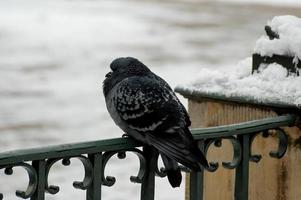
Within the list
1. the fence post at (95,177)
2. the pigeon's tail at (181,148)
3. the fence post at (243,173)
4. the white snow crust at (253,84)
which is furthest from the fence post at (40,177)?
the white snow crust at (253,84)

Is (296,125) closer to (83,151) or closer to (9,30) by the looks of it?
(83,151)

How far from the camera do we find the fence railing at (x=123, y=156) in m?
2.66

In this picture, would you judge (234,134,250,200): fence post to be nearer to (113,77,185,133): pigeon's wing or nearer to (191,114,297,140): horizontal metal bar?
(191,114,297,140): horizontal metal bar

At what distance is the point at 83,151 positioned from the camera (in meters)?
2.76

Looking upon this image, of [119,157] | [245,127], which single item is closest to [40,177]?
[119,157]

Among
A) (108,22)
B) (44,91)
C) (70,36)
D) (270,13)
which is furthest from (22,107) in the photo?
(270,13)

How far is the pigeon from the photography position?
2.87 m

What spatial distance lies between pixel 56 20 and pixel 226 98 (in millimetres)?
15851

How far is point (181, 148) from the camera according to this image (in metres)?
2.87

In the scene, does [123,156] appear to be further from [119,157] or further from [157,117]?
[157,117]

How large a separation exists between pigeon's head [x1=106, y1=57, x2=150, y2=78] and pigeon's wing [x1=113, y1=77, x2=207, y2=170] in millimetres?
80

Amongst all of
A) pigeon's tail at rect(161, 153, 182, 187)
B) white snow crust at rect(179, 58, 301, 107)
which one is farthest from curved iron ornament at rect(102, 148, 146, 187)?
white snow crust at rect(179, 58, 301, 107)

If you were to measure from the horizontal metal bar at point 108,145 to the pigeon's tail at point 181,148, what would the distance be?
10 cm

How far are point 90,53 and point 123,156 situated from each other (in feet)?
39.5
